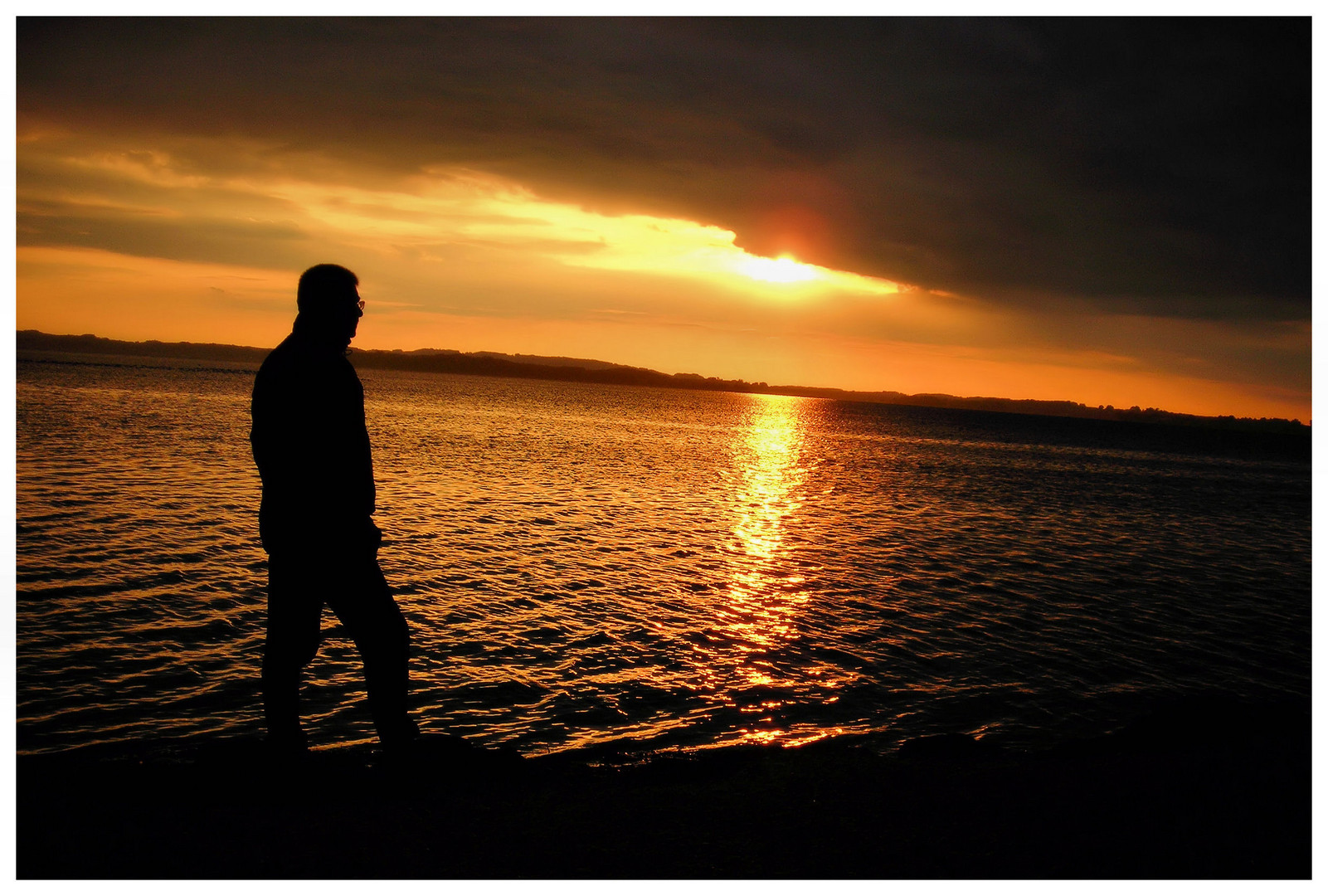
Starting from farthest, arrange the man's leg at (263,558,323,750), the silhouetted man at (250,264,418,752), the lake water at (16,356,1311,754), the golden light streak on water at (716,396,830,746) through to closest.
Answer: the golden light streak on water at (716,396,830,746) → the lake water at (16,356,1311,754) → the man's leg at (263,558,323,750) → the silhouetted man at (250,264,418,752)

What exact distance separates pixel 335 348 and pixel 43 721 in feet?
21.5

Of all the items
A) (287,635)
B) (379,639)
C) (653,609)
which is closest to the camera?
(287,635)

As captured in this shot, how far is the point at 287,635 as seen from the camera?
15.5 feet

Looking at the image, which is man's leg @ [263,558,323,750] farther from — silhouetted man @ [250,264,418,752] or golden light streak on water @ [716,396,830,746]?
golden light streak on water @ [716,396,830,746]

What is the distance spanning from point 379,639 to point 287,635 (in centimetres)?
56

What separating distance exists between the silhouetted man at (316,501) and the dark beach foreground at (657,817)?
29.0 inches

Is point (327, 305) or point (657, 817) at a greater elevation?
point (327, 305)

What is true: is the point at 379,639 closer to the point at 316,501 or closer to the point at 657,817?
the point at 316,501

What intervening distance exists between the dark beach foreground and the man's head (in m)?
3.03

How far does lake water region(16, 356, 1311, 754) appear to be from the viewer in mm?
8820

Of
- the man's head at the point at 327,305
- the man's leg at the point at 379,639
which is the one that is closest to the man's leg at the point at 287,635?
the man's leg at the point at 379,639

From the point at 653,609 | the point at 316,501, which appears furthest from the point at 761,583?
the point at 316,501

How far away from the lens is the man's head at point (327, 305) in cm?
469

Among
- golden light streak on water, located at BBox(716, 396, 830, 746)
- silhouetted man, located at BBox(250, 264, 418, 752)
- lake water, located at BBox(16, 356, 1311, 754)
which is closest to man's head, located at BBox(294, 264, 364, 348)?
silhouetted man, located at BBox(250, 264, 418, 752)
